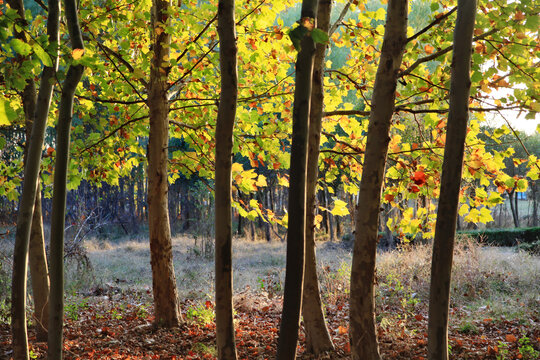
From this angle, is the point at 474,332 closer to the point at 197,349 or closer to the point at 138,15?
the point at 197,349

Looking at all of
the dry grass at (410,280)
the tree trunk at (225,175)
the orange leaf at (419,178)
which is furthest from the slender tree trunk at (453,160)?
the dry grass at (410,280)

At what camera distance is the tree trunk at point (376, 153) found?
3.17 m

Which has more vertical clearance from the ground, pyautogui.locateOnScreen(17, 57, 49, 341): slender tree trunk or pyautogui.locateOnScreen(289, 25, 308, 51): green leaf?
pyautogui.locateOnScreen(289, 25, 308, 51): green leaf

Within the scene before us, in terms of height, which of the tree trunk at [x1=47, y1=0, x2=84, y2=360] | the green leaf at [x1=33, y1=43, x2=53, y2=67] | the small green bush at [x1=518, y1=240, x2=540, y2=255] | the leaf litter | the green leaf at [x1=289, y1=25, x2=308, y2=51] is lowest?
the leaf litter

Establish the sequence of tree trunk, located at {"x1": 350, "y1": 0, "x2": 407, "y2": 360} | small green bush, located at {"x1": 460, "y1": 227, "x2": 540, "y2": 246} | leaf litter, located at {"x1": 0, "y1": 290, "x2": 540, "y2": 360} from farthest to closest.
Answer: small green bush, located at {"x1": 460, "y1": 227, "x2": 540, "y2": 246}
leaf litter, located at {"x1": 0, "y1": 290, "x2": 540, "y2": 360}
tree trunk, located at {"x1": 350, "y1": 0, "x2": 407, "y2": 360}

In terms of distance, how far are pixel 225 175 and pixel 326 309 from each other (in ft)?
18.3

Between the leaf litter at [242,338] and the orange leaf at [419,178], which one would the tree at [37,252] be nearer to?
the leaf litter at [242,338]

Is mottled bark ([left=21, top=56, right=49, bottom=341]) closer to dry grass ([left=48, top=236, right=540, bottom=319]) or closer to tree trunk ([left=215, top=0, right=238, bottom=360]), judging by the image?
dry grass ([left=48, top=236, right=540, bottom=319])

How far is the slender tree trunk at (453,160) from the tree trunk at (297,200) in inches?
30.5

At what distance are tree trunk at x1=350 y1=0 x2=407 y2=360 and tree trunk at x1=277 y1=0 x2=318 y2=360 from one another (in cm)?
112

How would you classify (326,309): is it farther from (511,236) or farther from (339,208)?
(511,236)

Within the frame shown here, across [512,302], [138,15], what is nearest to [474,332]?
[512,302]

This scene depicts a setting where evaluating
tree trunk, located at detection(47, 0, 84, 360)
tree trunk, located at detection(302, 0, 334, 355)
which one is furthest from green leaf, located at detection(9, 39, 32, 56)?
tree trunk, located at detection(302, 0, 334, 355)

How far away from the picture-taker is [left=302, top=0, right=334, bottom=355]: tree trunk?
413cm
